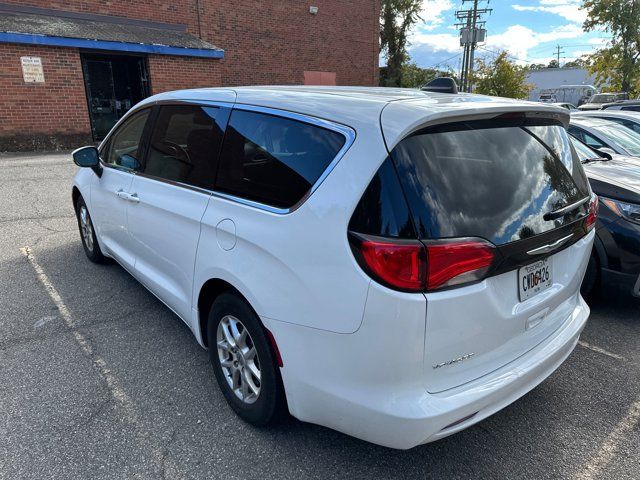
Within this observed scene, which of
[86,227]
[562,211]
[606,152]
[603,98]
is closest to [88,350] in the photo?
[86,227]

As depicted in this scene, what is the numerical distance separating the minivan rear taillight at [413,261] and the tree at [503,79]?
2510cm

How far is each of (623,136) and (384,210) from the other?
21.2 ft

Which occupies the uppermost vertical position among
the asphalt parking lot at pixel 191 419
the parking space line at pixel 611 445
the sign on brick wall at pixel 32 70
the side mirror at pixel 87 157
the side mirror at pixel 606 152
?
the sign on brick wall at pixel 32 70

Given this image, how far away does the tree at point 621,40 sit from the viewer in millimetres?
18719

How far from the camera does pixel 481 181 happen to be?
209 centimetres

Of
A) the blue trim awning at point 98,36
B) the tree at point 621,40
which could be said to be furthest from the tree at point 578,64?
the blue trim awning at point 98,36

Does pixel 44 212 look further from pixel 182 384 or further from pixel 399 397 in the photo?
pixel 399 397

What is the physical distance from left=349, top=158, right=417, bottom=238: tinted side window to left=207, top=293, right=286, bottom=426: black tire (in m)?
0.80

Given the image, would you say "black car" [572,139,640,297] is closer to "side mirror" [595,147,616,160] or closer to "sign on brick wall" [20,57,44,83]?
"side mirror" [595,147,616,160]

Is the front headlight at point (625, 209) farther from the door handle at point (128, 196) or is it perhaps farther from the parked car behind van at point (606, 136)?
the door handle at point (128, 196)

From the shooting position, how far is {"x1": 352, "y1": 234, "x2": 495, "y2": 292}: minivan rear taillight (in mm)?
1849

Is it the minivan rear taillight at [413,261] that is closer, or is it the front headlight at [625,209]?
the minivan rear taillight at [413,261]

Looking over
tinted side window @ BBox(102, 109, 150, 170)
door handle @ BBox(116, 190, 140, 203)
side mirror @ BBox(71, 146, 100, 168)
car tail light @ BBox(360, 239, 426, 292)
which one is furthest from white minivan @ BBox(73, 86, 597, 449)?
side mirror @ BBox(71, 146, 100, 168)

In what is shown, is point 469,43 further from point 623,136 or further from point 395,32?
point 623,136
